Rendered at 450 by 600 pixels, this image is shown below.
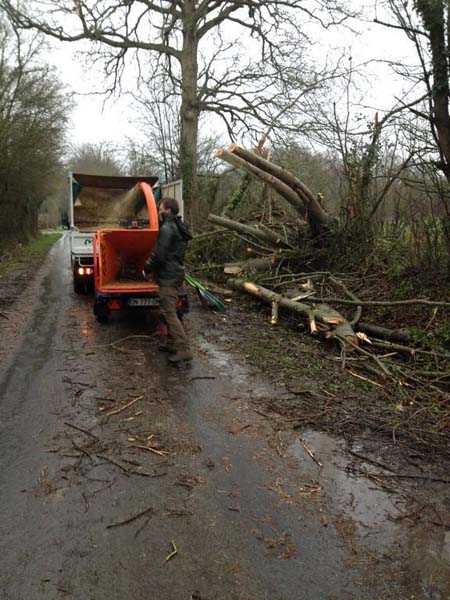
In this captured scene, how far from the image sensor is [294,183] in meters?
10.1

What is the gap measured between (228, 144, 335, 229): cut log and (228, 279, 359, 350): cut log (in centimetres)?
217

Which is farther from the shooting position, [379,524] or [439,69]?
[439,69]

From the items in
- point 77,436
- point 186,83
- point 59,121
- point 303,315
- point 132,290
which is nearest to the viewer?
point 77,436

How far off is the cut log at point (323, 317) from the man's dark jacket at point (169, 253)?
→ 2.50 m

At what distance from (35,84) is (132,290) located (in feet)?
69.5

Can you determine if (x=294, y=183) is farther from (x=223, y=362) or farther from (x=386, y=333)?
(x=223, y=362)

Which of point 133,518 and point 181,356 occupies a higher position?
point 181,356

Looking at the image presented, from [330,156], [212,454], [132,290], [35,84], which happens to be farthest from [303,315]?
[35,84]

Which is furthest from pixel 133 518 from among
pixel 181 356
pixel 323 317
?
pixel 323 317

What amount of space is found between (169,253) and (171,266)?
19cm

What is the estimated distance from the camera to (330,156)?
482 inches

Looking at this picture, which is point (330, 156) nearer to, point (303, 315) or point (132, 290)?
point (303, 315)

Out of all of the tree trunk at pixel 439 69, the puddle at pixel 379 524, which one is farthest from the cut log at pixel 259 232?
the puddle at pixel 379 524

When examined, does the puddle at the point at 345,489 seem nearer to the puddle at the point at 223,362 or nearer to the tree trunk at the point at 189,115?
the puddle at the point at 223,362
